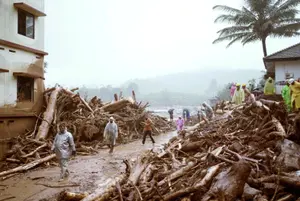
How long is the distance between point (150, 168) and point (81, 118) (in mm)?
9627

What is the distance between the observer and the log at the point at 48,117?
14.2 meters

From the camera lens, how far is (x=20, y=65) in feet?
48.3

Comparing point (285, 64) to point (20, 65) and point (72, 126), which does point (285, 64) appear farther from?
point (20, 65)

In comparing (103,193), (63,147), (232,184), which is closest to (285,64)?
(63,147)

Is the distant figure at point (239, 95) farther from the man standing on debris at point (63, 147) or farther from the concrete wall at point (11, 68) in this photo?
the concrete wall at point (11, 68)

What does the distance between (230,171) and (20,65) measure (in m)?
13.2

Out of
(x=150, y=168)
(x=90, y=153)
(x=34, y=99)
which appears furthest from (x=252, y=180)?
(x=34, y=99)

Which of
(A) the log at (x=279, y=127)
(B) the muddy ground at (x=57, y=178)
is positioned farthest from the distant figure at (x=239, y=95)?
(A) the log at (x=279, y=127)

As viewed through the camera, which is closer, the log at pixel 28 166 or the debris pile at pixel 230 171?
the debris pile at pixel 230 171

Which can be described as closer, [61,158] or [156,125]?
[61,158]

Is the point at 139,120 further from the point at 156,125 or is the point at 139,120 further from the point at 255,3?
the point at 255,3

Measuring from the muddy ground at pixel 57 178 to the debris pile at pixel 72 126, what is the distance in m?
0.94

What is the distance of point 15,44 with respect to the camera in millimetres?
14133

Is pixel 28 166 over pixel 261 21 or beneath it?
beneath
